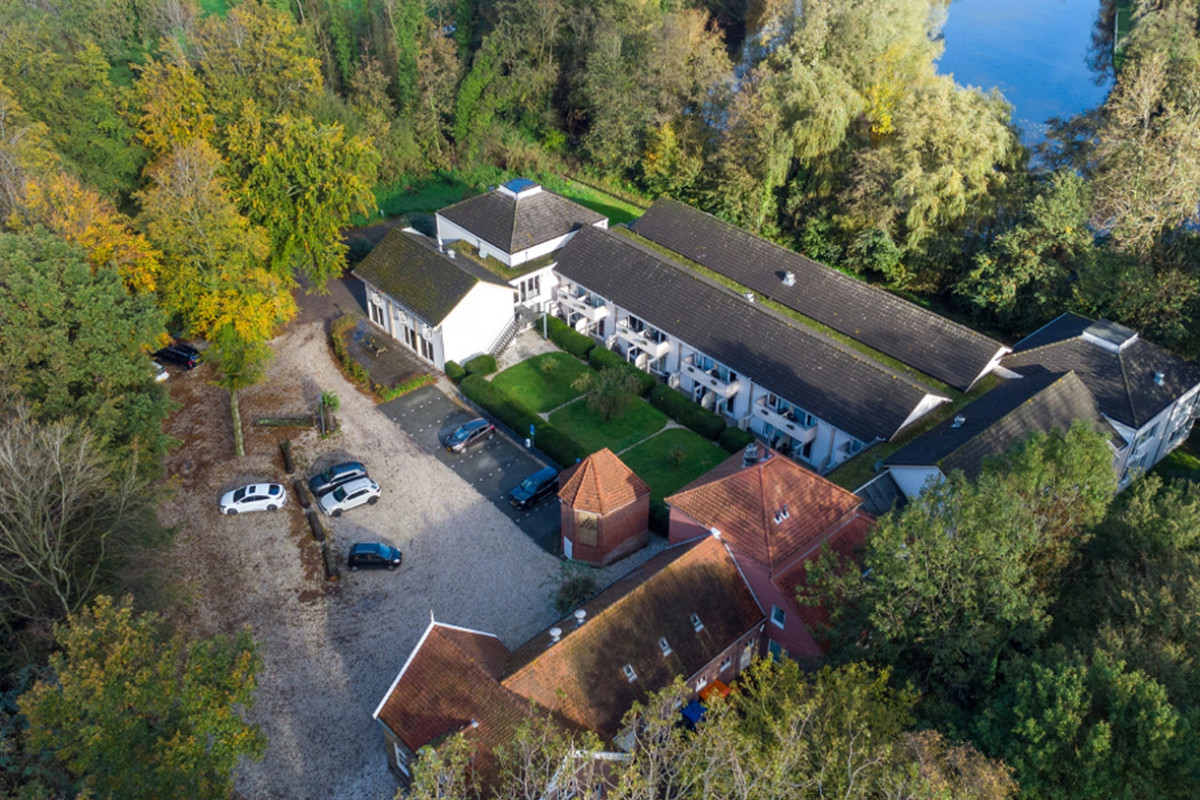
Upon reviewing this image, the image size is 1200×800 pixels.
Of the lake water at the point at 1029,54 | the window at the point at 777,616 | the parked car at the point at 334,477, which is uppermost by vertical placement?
the lake water at the point at 1029,54

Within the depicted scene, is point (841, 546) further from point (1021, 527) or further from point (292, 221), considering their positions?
point (292, 221)

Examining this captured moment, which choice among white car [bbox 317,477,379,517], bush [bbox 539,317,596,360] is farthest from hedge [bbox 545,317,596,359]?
white car [bbox 317,477,379,517]

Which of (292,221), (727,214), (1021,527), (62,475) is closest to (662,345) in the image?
(727,214)

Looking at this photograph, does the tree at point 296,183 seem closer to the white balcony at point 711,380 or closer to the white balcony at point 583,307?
the white balcony at point 583,307

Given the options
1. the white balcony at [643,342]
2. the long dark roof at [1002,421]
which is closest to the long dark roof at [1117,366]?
the long dark roof at [1002,421]

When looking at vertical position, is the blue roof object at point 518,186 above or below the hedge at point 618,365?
above

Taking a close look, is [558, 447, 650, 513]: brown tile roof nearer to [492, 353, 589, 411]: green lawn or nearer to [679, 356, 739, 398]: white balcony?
[679, 356, 739, 398]: white balcony

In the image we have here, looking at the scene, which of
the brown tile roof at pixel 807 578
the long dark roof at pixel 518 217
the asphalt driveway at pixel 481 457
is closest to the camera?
the brown tile roof at pixel 807 578
